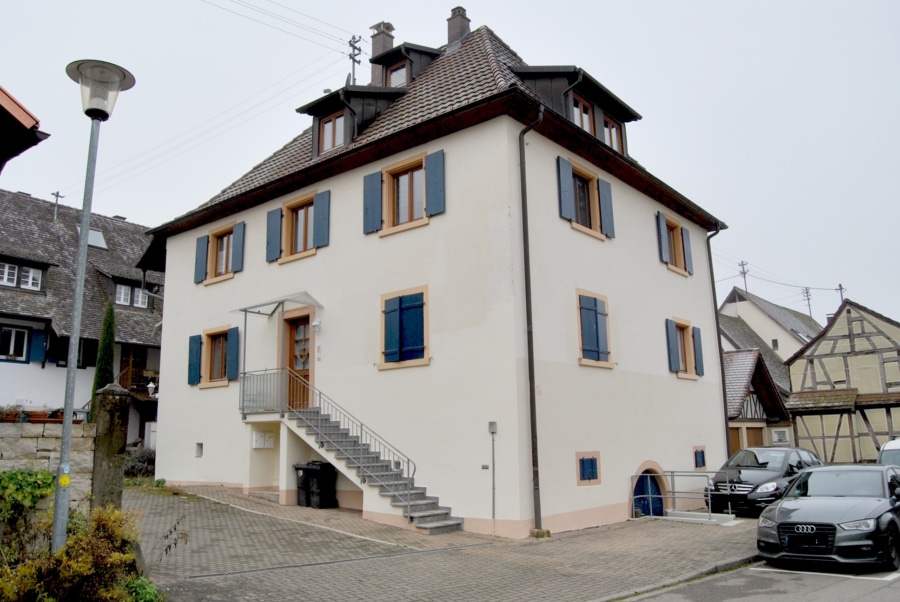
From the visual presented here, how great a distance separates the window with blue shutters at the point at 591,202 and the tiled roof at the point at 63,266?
1958 cm

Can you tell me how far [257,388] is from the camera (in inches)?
667

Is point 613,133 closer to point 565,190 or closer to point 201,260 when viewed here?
point 565,190

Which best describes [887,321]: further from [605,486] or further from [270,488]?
[270,488]

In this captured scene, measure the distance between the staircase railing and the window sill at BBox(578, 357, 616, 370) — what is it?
12.7ft

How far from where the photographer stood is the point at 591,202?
16.0 m

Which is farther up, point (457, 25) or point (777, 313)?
point (457, 25)

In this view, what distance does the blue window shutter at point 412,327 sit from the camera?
1409cm

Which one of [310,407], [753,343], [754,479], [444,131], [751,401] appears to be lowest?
[754,479]

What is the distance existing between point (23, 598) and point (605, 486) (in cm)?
1065

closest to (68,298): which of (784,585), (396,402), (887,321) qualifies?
(396,402)

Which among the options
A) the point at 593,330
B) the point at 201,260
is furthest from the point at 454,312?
the point at 201,260

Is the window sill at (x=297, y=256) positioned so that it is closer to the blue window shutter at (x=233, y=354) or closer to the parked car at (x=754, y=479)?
the blue window shutter at (x=233, y=354)

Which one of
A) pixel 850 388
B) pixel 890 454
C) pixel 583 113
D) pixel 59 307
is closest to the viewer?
pixel 890 454

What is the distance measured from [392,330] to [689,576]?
744 centimetres
